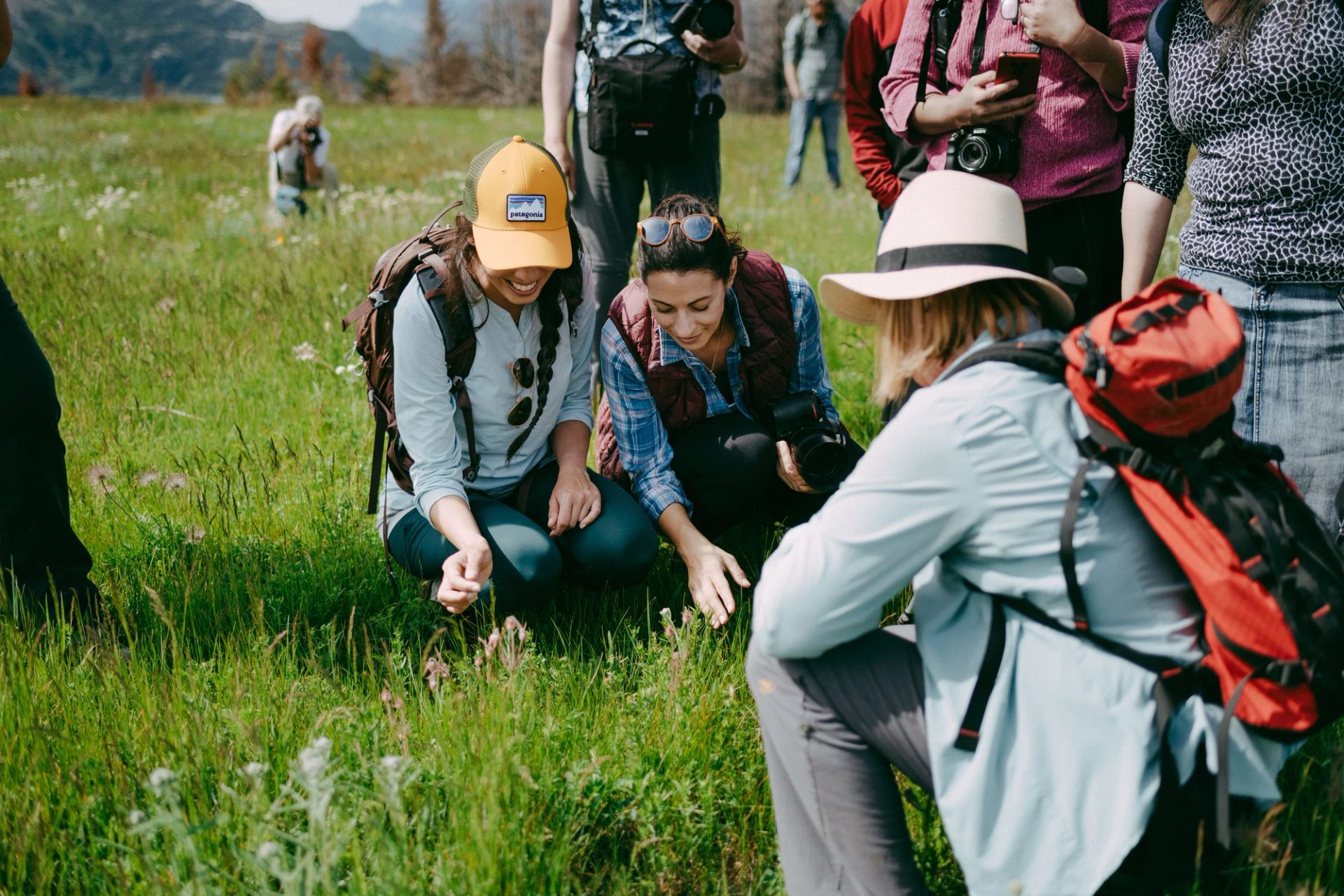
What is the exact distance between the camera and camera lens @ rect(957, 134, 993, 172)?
117 inches

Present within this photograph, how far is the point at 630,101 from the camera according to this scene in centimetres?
372

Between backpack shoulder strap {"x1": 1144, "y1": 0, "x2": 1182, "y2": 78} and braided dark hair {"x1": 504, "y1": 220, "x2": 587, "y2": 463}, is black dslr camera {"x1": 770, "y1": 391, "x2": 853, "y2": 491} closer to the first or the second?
braided dark hair {"x1": 504, "y1": 220, "x2": 587, "y2": 463}

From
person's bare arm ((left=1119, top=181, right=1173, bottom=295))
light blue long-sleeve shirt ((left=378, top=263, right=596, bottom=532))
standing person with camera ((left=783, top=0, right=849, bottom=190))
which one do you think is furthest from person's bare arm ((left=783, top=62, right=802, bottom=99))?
person's bare arm ((left=1119, top=181, right=1173, bottom=295))

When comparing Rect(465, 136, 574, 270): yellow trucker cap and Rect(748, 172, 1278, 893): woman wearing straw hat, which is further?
Rect(465, 136, 574, 270): yellow trucker cap

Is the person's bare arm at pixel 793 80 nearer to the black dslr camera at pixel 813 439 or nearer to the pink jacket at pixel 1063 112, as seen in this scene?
the pink jacket at pixel 1063 112

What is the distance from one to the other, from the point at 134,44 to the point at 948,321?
170140mm

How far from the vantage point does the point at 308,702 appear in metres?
2.38

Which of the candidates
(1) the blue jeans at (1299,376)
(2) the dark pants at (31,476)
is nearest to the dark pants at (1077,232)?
(1) the blue jeans at (1299,376)

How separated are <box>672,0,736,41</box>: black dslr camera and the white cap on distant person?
2023 millimetres

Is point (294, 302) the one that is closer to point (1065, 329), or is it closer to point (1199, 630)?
point (1065, 329)

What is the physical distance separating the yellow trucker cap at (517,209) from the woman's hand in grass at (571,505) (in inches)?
28.0

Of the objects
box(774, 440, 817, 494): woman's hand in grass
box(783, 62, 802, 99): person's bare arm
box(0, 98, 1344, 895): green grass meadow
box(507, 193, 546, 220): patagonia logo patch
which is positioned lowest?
box(0, 98, 1344, 895): green grass meadow

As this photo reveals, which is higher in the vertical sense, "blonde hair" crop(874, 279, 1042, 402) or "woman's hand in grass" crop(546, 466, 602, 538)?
"blonde hair" crop(874, 279, 1042, 402)

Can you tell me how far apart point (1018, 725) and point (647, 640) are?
1481mm
